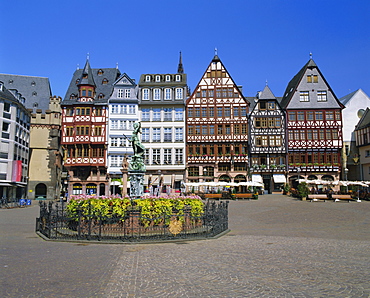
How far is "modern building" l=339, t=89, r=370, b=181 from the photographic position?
5369cm

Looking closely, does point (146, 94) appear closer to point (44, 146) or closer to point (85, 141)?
point (85, 141)

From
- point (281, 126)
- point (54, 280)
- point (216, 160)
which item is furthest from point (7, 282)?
point (281, 126)

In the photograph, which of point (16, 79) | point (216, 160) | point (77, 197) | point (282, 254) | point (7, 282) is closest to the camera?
point (7, 282)

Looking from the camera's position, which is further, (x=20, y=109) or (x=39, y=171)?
(x=39, y=171)

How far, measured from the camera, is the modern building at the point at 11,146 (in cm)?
4375

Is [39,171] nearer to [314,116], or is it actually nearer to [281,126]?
[281,126]

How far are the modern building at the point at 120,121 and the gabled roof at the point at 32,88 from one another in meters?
11.1

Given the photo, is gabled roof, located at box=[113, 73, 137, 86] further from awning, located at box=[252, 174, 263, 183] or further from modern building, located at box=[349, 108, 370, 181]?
modern building, located at box=[349, 108, 370, 181]

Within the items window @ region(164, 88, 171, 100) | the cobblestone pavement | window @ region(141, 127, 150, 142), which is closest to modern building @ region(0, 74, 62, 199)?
window @ region(141, 127, 150, 142)

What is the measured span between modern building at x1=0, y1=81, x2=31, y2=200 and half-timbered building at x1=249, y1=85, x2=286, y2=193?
29.8m

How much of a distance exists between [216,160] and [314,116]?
14707 millimetres

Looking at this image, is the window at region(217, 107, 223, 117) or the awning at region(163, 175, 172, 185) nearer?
the awning at region(163, 175, 172, 185)

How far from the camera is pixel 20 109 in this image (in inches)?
1864

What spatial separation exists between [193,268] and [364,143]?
163ft
